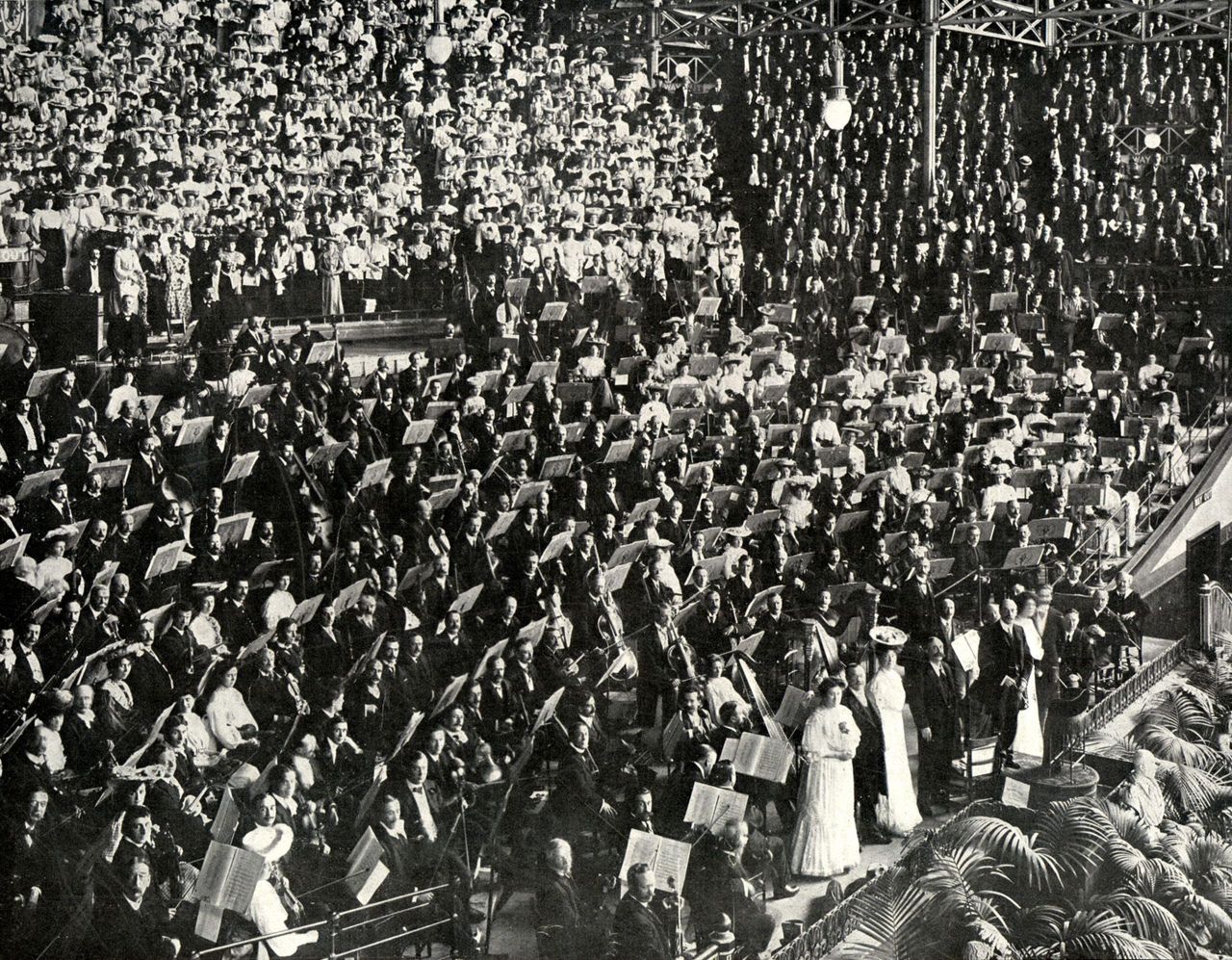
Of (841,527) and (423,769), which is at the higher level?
(841,527)

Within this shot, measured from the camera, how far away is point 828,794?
8.88 meters

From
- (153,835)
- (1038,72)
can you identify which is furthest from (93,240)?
(1038,72)

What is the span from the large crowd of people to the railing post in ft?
2.44

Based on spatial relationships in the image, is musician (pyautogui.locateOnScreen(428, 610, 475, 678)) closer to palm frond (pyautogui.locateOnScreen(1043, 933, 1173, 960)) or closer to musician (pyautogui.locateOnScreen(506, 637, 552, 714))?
musician (pyautogui.locateOnScreen(506, 637, 552, 714))

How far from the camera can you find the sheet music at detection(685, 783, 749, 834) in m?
8.22

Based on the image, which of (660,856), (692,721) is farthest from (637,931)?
(692,721)

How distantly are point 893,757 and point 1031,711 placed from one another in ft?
4.58

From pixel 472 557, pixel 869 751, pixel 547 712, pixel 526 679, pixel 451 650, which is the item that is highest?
pixel 472 557

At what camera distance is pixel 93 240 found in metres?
11.0

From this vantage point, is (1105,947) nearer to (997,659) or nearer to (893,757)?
(893,757)

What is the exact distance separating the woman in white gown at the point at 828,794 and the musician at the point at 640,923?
1.27 meters

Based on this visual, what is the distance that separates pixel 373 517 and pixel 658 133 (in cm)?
796

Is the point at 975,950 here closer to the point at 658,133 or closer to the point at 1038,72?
the point at 658,133

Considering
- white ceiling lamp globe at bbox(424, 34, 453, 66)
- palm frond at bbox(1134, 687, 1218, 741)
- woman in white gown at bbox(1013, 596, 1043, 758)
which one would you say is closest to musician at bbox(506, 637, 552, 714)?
woman in white gown at bbox(1013, 596, 1043, 758)
